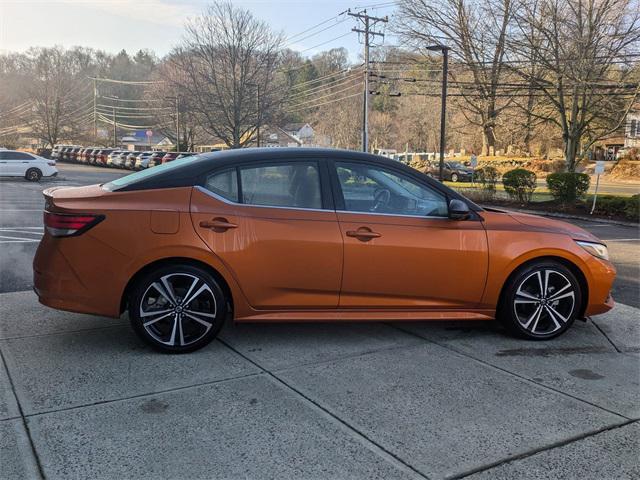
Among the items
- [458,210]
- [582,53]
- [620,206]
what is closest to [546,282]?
[458,210]

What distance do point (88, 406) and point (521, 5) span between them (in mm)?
24060

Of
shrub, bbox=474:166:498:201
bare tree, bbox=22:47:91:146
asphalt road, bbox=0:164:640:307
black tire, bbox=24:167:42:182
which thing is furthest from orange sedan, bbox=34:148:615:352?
bare tree, bbox=22:47:91:146

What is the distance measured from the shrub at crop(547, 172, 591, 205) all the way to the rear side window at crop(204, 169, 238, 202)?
626 inches

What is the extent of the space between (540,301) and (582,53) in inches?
777

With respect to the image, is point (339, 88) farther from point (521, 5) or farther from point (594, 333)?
point (594, 333)

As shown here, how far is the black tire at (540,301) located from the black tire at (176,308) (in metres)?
2.30

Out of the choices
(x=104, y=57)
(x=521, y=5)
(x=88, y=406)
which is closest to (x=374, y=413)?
(x=88, y=406)

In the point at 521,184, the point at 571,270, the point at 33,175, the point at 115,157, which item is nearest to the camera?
the point at 571,270

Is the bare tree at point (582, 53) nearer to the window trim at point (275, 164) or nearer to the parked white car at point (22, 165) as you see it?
the window trim at point (275, 164)

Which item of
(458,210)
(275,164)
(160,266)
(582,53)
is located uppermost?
(582,53)

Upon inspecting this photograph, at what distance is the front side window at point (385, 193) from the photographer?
169 inches

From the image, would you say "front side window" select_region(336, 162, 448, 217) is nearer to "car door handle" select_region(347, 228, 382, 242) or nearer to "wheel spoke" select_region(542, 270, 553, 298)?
"car door handle" select_region(347, 228, 382, 242)

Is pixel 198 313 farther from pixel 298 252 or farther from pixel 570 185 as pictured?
pixel 570 185

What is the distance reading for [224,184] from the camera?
412 cm
